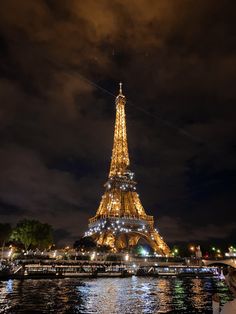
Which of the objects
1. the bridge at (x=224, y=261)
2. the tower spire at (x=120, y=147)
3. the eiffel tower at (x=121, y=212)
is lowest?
the bridge at (x=224, y=261)

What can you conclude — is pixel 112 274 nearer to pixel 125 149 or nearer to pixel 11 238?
pixel 11 238

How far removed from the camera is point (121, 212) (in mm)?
92000

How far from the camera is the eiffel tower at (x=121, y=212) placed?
292 feet

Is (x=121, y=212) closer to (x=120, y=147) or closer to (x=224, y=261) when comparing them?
(x=120, y=147)

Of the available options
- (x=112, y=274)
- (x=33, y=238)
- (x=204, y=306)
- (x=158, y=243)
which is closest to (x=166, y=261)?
(x=158, y=243)

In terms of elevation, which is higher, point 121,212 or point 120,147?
point 120,147

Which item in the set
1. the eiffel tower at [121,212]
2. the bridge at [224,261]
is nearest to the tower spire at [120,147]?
the eiffel tower at [121,212]

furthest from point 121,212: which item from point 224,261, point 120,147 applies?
point 224,261

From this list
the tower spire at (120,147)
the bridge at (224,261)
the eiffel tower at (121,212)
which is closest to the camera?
the bridge at (224,261)

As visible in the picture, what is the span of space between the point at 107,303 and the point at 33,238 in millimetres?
54313

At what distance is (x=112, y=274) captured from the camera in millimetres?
58719

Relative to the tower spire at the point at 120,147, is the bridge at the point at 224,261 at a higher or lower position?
lower

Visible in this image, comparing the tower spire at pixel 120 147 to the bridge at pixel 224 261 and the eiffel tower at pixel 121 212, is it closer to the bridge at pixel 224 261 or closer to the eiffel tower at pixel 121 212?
the eiffel tower at pixel 121 212

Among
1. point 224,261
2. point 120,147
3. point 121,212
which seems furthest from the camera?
point 120,147
